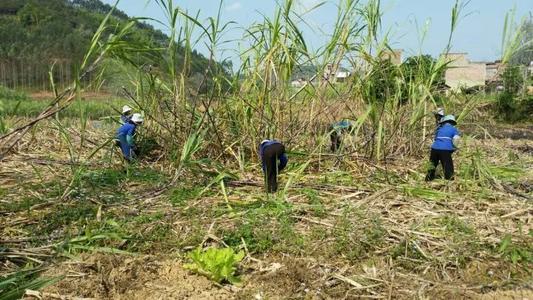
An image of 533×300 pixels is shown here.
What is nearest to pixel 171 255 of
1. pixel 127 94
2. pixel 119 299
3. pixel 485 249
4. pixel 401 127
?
pixel 119 299

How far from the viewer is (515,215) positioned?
3.77 m

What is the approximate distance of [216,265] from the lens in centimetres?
272

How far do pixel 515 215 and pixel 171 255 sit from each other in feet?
8.45

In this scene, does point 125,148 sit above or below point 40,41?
below

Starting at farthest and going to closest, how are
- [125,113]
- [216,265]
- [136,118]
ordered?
[125,113], [136,118], [216,265]

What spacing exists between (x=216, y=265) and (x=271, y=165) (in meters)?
1.64

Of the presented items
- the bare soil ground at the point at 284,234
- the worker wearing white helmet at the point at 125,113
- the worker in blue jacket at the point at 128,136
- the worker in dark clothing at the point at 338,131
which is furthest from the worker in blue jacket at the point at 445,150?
the worker wearing white helmet at the point at 125,113

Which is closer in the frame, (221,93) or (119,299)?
(119,299)

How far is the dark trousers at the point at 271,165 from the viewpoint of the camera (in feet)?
13.9

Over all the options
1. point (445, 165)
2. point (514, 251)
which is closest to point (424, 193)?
point (445, 165)

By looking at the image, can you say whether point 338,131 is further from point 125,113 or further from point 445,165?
point 125,113

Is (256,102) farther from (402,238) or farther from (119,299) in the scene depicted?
(119,299)

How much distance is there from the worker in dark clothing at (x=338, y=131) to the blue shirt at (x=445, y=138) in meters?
0.86

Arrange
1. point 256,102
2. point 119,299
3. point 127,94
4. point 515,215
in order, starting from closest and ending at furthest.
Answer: point 119,299
point 515,215
point 256,102
point 127,94
